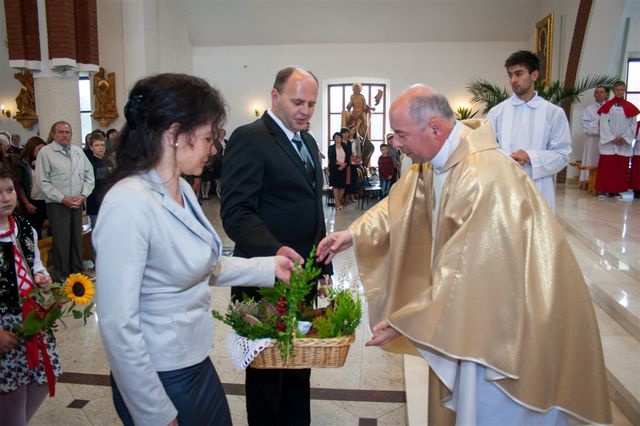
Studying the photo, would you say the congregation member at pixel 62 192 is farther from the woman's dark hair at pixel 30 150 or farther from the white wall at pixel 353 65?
the white wall at pixel 353 65

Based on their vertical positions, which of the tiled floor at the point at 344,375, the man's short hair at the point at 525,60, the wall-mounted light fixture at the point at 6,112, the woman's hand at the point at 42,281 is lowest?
the tiled floor at the point at 344,375

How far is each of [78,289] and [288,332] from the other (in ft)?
3.00

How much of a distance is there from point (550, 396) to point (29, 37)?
1016cm

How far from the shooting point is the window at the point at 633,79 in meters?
13.5

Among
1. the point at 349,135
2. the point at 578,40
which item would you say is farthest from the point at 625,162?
the point at 349,135

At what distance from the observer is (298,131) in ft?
9.05

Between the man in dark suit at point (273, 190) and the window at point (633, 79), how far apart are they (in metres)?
13.7

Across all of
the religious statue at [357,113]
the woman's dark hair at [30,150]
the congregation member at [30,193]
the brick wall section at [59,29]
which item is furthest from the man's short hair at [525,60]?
the religious statue at [357,113]

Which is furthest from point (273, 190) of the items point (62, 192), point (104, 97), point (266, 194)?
point (104, 97)

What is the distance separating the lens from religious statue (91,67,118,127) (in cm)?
1191

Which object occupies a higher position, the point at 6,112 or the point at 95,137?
the point at 6,112

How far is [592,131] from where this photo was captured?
1081 cm

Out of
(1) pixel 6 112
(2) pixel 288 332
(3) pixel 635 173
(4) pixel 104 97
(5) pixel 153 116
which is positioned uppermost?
(4) pixel 104 97

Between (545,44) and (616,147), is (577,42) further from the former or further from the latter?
(616,147)
